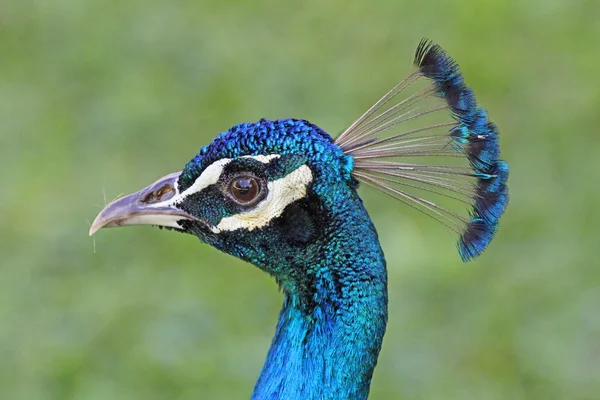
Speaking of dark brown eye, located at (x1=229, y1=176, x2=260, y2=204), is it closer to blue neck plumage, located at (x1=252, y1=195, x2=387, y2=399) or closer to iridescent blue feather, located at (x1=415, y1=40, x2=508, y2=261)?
blue neck plumage, located at (x1=252, y1=195, x2=387, y2=399)

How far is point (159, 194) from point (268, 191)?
0.18 meters

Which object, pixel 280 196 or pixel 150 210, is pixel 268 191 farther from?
pixel 150 210

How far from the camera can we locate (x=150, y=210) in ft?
4.94

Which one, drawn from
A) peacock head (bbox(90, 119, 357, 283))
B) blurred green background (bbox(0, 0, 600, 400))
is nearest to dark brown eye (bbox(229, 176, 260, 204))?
peacock head (bbox(90, 119, 357, 283))

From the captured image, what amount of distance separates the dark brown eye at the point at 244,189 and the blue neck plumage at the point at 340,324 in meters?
0.12

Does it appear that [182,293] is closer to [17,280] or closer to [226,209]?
[17,280]

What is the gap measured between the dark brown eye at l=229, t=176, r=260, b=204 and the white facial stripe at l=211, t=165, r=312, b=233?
0.05 feet

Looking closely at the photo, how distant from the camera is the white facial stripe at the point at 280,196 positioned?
144 cm

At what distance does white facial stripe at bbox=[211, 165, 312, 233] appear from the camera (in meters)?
1.44

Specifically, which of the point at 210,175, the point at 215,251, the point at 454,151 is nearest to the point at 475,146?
the point at 454,151

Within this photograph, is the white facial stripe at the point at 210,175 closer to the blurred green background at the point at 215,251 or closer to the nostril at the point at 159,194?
the nostril at the point at 159,194

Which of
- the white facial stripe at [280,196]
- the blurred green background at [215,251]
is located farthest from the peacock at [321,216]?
the blurred green background at [215,251]

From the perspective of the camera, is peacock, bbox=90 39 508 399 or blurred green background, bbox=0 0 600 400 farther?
blurred green background, bbox=0 0 600 400

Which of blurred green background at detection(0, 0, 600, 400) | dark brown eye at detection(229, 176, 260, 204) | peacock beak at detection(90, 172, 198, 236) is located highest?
blurred green background at detection(0, 0, 600, 400)
